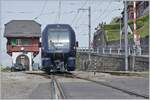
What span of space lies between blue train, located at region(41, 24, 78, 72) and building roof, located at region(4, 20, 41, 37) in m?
42.4

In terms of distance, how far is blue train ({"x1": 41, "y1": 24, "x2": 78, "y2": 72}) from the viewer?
34.9m

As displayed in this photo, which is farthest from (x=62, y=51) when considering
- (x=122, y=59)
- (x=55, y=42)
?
(x=122, y=59)

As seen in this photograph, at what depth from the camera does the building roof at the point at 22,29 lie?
78569 mm

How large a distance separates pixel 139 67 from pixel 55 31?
936 cm

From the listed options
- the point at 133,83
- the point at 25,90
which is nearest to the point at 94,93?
the point at 25,90

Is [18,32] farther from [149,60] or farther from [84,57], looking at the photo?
[149,60]

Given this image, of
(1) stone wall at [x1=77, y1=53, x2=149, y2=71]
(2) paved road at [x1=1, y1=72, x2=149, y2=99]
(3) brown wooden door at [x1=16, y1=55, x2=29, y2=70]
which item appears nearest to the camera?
(2) paved road at [x1=1, y1=72, x2=149, y2=99]

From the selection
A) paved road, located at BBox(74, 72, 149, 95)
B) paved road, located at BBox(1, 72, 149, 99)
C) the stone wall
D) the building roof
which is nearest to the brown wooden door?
the building roof

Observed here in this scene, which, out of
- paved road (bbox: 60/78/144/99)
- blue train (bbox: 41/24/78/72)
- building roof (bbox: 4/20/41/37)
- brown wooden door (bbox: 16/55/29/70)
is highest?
building roof (bbox: 4/20/41/37)

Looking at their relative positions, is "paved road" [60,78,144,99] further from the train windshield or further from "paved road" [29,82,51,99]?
the train windshield

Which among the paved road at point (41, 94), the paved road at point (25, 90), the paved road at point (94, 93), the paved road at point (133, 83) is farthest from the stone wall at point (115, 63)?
the paved road at point (41, 94)

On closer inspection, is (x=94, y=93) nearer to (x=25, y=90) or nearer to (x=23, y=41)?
(x=25, y=90)

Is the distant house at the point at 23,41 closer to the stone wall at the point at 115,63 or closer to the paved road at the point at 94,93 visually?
the stone wall at the point at 115,63

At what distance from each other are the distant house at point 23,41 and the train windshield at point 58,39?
33.5m
